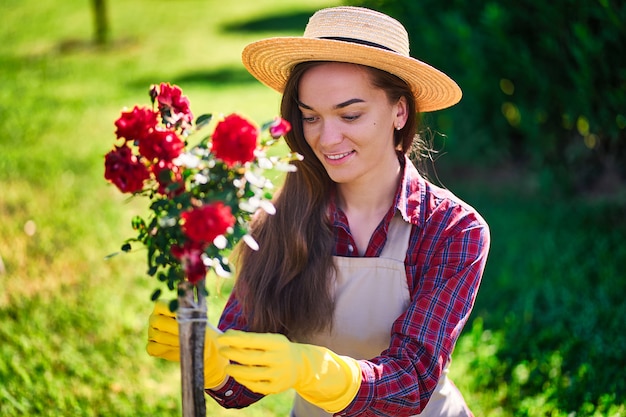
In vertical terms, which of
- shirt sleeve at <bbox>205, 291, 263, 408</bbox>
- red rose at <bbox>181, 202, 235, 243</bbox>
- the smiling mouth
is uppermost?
the smiling mouth

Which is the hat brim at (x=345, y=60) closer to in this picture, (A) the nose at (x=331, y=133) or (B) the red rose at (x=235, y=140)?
(A) the nose at (x=331, y=133)

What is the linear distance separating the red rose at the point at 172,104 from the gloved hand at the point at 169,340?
434 millimetres

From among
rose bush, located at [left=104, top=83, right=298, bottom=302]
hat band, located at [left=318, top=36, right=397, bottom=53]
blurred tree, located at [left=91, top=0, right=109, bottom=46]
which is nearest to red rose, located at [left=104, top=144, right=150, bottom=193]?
rose bush, located at [left=104, top=83, right=298, bottom=302]

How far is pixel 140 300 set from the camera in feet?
14.2

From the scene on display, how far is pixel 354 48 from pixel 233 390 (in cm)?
98

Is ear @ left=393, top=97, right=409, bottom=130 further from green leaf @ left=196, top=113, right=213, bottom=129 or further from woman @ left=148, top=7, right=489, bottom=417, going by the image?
green leaf @ left=196, top=113, right=213, bottom=129

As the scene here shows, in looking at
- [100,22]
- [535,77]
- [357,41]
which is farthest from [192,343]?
[100,22]

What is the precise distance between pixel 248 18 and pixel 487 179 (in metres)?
12.4

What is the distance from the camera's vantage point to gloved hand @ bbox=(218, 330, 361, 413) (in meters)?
1.63

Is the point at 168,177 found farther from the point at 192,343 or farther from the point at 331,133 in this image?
the point at 331,133

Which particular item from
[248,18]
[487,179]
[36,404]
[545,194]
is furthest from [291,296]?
[248,18]

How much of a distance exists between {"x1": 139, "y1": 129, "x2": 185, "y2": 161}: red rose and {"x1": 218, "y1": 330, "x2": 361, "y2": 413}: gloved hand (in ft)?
1.37

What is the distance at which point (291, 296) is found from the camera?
7.18 ft

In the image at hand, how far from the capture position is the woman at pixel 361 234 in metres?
1.98
